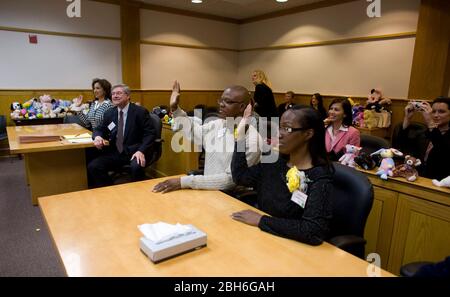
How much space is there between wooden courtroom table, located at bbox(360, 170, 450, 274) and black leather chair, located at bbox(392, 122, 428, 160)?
122cm

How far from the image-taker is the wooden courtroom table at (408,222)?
5.61 ft

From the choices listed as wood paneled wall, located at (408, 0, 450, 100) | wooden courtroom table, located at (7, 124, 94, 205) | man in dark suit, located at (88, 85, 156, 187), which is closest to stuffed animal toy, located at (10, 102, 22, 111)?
wooden courtroom table, located at (7, 124, 94, 205)

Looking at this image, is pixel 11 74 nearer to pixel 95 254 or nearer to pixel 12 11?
pixel 12 11

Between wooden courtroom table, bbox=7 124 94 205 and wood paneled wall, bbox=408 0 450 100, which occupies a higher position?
wood paneled wall, bbox=408 0 450 100

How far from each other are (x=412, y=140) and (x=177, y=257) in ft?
9.39

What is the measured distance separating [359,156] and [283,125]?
3.32 ft

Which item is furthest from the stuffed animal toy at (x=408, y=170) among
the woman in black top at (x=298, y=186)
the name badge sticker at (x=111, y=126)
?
the name badge sticker at (x=111, y=126)

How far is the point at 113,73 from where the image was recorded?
6.19m

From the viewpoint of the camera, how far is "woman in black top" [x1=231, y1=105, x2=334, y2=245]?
119 cm

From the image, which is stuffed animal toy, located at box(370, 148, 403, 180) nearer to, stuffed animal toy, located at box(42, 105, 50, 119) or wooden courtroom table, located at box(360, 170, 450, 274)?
wooden courtroom table, located at box(360, 170, 450, 274)

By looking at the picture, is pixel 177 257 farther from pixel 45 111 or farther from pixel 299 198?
pixel 45 111

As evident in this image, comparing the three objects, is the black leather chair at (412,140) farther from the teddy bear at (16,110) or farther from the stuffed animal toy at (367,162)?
the teddy bear at (16,110)

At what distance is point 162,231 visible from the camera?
1.11 m

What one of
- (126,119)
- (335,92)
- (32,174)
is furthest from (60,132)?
(335,92)
